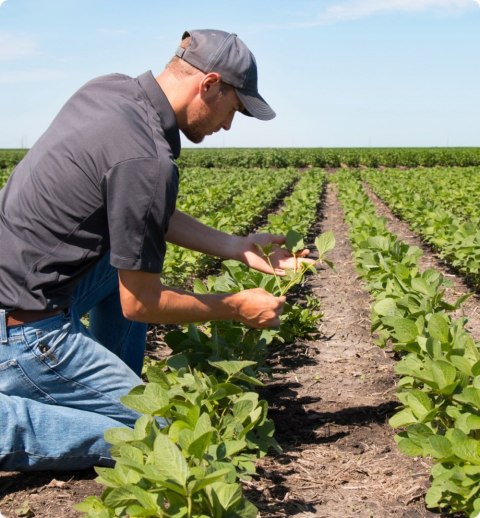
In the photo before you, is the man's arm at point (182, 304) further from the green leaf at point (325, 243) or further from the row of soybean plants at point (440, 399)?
the row of soybean plants at point (440, 399)

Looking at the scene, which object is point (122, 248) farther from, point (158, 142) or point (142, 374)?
point (142, 374)

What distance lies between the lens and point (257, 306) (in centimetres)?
282

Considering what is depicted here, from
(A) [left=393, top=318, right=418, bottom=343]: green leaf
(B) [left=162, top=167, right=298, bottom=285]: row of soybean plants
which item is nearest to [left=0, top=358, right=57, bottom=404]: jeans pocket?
(A) [left=393, top=318, right=418, bottom=343]: green leaf

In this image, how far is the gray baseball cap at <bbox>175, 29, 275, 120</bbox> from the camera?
2678 millimetres

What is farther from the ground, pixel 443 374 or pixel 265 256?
pixel 265 256

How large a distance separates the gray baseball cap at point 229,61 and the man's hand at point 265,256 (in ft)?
2.43

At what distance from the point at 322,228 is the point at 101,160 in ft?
29.9

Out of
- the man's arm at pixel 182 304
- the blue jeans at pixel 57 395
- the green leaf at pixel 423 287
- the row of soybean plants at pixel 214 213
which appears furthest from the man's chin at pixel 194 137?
the row of soybean plants at pixel 214 213

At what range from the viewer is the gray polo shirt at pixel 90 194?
247 centimetres

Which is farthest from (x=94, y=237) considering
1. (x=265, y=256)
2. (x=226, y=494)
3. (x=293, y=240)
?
(x=226, y=494)

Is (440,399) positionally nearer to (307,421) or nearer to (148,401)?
(307,421)

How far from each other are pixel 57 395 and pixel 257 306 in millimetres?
889

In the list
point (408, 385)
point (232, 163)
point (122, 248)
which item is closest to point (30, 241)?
point (122, 248)

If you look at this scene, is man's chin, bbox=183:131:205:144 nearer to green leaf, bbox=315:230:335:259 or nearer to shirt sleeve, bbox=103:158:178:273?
shirt sleeve, bbox=103:158:178:273
